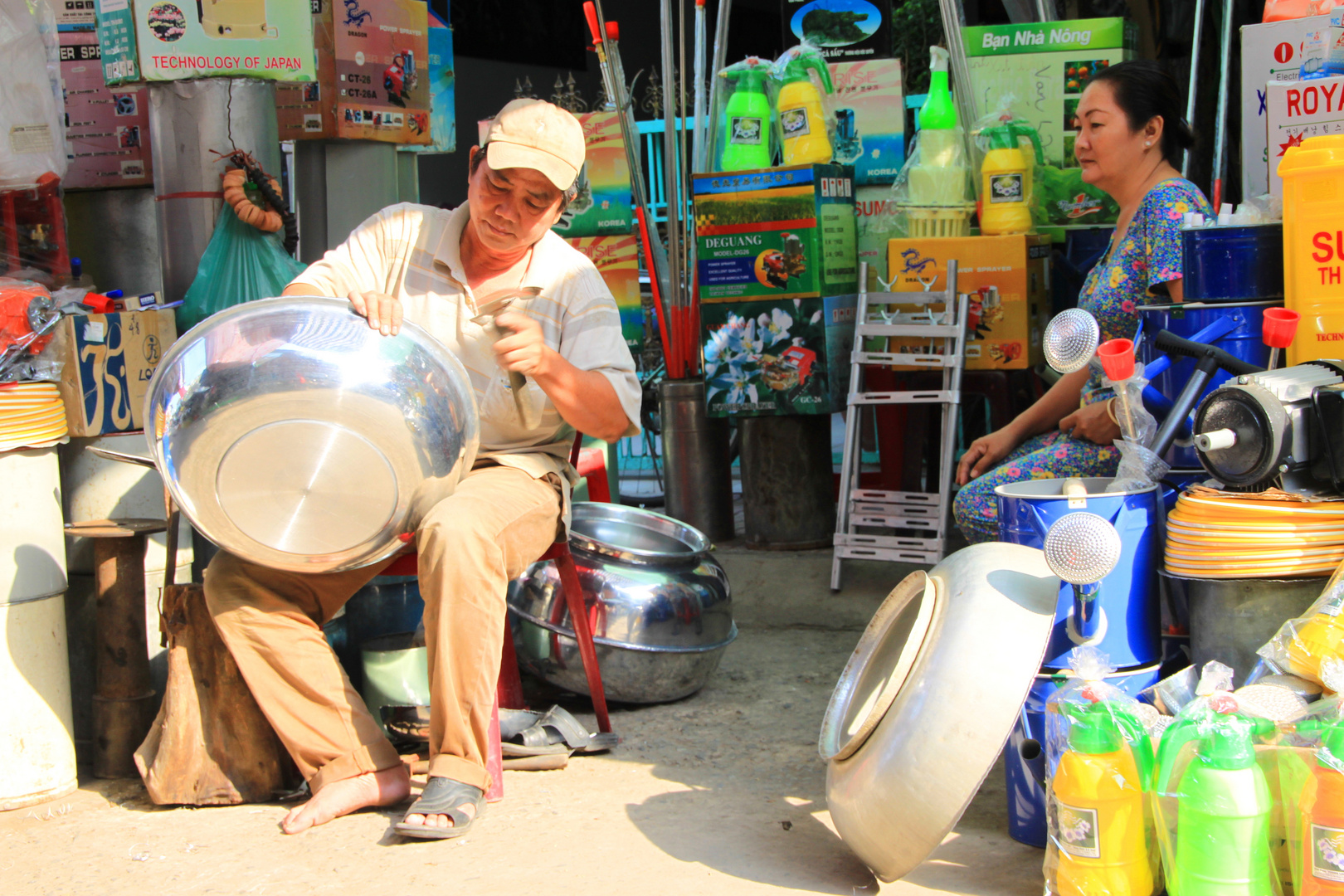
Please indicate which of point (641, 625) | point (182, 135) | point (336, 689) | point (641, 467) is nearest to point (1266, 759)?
point (641, 625)

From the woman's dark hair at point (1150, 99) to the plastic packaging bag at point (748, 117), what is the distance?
1350mm

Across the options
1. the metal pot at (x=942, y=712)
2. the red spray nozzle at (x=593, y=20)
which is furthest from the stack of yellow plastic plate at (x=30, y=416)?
the red spray nozzle at (x=593, y=20)

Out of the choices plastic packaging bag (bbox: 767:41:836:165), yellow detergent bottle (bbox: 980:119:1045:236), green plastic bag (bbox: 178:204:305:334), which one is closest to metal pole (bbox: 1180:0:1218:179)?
yellow detergent bottle (bbox: 980:119:1045:236)

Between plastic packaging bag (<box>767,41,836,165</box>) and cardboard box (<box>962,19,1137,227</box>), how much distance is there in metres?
0.50

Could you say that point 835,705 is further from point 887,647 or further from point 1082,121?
point 1082,121

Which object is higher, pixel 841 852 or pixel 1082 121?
pixel 1082 121

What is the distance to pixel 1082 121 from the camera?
9.16ft

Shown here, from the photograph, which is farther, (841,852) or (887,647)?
(887,647)

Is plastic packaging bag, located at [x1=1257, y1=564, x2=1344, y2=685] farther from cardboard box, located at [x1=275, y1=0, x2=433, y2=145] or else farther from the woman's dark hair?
cardboard box, located at [x1=275, y1=0, x2=433, y2=145]

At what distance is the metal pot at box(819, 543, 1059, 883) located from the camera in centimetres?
176

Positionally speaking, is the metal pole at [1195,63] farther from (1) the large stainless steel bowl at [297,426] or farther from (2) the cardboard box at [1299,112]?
(1) the large stainless steel bowl at [297,426]

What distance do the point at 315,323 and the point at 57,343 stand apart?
2.63 feet

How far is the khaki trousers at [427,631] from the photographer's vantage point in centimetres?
224

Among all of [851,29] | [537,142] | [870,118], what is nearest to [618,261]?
[870,118]
